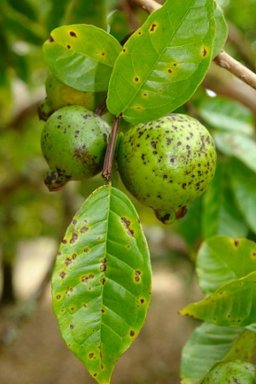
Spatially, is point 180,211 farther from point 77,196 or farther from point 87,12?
point 77,196

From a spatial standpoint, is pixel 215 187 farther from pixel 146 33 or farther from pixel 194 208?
pixel 146 33

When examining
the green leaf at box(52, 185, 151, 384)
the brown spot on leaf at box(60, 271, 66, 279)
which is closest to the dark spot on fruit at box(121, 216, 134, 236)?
the green leaf at box(52, 185, 151, 384)

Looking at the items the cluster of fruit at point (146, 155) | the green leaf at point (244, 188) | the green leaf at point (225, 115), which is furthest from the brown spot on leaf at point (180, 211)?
the green leaf at point (225, 115)

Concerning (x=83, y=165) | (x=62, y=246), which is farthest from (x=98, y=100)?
(x=62, y=246)

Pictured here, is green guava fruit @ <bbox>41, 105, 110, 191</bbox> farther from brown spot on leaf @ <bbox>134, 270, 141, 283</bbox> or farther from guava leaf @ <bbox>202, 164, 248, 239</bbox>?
guava leaf @ <bbox>202, 164, 248, 239</bbox>

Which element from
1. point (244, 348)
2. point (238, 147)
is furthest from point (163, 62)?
point (238, 147)

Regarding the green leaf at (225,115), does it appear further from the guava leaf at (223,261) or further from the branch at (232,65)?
the branch at (232,65)
